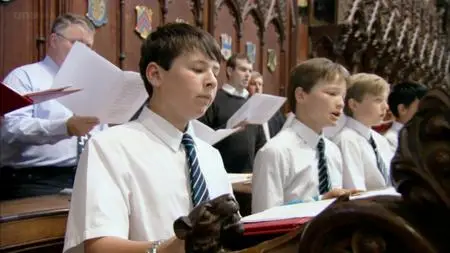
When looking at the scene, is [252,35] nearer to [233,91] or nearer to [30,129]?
[233,91]

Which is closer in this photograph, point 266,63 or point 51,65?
point 51,65

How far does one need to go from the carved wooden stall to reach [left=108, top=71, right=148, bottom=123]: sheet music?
13.8ft

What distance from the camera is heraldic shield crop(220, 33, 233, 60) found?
641 centimetres

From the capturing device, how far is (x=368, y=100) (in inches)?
159

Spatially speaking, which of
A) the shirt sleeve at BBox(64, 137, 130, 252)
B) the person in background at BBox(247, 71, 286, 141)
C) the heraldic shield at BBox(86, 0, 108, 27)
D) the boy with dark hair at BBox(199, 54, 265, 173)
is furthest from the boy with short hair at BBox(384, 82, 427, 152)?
the shirt sleeve at BBox(64, 137, 130, 252)

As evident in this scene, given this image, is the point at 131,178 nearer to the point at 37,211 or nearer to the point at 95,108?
the point at 37,211

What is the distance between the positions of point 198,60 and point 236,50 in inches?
195

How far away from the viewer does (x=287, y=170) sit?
2.75 metres

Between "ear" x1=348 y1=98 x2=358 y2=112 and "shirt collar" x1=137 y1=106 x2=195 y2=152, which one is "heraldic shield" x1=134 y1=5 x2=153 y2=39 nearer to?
"ear" x1=348 y1=98 x2=358 y2=112

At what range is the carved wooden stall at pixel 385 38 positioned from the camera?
838 cm

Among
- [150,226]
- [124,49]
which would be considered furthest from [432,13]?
[150,226]

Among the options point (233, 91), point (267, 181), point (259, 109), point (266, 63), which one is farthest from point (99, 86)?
point (266, 63)

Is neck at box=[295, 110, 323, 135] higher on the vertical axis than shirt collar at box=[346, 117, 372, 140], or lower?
higher

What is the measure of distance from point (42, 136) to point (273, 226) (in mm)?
2488
